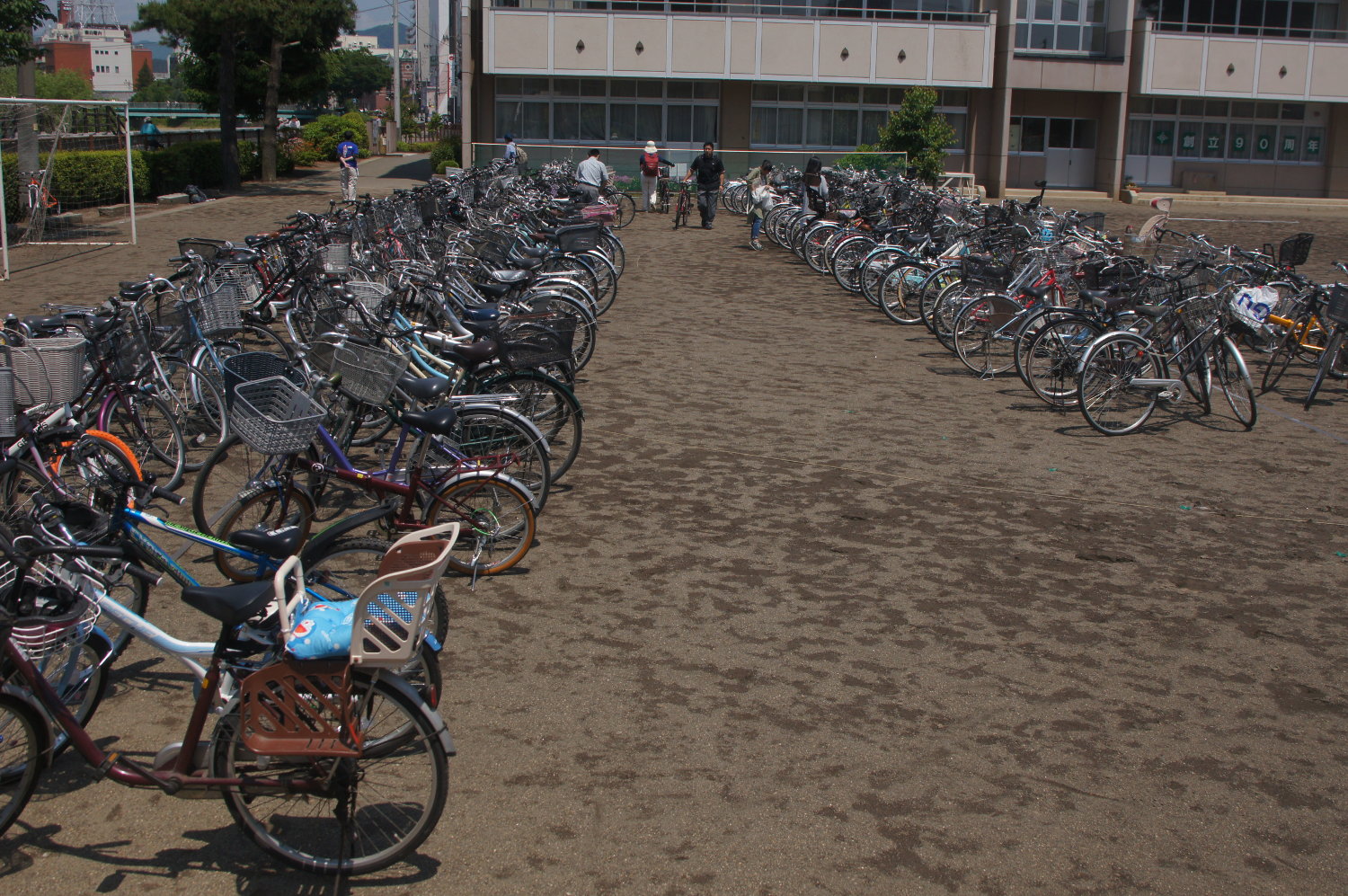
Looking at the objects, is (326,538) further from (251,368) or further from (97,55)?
(97,55)

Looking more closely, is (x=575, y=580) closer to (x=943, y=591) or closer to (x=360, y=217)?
(x=943, y=591)

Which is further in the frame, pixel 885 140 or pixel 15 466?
pixel 885 140

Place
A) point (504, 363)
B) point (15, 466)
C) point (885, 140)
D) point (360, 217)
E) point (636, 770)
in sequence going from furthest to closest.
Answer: point (885, 140) → point (360, 217) → point (504, 363) → point (15, 466) → point (636, 770)

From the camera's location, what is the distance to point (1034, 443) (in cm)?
788

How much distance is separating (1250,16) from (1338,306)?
104ft

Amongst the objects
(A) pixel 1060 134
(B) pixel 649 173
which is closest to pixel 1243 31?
(A) pixel 1060 134

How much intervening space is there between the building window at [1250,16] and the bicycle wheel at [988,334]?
2983cm

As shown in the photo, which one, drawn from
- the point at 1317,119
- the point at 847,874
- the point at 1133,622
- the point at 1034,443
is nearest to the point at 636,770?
the point at 847,874

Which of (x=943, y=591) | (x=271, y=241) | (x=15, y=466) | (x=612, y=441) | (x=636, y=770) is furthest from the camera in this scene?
(x=271, y=241)

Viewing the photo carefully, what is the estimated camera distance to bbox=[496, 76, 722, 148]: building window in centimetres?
3244

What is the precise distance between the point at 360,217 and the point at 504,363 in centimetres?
522

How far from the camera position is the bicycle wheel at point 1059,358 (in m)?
8.62

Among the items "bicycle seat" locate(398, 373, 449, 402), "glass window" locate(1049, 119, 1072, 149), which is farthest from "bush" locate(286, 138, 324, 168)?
"bicycle seat" locate(398, 373, 449, 402)

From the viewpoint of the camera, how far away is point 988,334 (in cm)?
993
